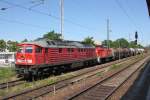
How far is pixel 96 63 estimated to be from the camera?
47.0m

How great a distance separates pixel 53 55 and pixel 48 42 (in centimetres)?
146

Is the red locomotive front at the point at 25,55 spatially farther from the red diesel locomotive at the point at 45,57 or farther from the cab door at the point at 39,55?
the cab door at the point at 39,55

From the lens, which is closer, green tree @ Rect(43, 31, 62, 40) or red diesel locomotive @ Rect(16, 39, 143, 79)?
red diesel locomotive @ Rect(16, 39, 143, 79)

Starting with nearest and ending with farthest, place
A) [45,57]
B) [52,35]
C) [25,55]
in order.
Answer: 1. [25,55]
2. [45,57]
3. [52,35]

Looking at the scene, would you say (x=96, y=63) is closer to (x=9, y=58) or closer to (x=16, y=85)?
(x=9, y=58)

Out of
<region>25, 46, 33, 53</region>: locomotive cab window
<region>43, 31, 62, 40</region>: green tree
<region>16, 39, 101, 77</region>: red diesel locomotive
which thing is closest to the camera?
<region>16, 39, 101, 77</region>: red diesel locomotive

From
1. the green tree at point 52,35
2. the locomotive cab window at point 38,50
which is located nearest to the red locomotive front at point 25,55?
the locomotive cab window at point 38,50

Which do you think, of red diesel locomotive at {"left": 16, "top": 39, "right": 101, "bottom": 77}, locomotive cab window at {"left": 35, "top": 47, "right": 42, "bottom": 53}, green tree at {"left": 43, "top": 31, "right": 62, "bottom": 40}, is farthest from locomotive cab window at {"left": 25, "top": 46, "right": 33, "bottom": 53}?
green tree at {"left": 43, "top": 31, "right": 62, "bottom": 40}

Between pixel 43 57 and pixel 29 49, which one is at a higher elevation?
pixel 29 49

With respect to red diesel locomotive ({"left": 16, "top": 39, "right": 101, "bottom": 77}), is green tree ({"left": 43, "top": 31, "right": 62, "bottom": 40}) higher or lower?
higher

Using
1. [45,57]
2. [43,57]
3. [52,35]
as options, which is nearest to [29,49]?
[43,57]

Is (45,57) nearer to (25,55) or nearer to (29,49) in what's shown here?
(29,49)

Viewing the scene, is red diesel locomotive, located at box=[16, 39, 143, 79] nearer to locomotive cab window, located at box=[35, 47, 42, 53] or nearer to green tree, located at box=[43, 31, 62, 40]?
locomotive cab window, located at box=[35, 47, 42, 53]

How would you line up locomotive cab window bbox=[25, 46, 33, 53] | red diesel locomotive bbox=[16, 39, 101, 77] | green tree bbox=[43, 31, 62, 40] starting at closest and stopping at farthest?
red diesel locomotive bbox=[16, 39, 101, 77] < locomotive cab window bbox=[25, 46, 33, 53] < green tree bbox=[43, 31, 62, 40]
